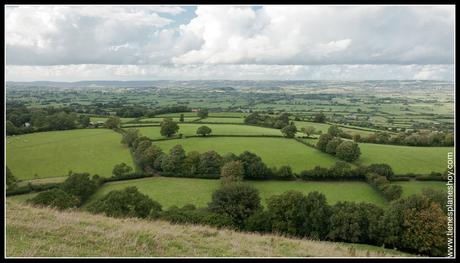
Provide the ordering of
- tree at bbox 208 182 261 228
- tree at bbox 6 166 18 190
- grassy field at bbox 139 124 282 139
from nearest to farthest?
tree at bbox 208 182 261 228
tree at bbox 6 166 18 190
grassy field at bbox 139 124 282 139

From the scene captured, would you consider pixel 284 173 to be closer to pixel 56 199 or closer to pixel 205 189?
pixel 205 189

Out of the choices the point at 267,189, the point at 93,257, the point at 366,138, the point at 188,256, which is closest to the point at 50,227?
the point at 93,257

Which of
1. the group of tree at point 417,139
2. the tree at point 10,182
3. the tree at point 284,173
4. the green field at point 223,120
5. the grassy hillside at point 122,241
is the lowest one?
the tree at point 284,173

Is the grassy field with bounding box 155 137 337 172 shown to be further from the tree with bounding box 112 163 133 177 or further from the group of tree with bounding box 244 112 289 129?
the group of tree with bounding box 244 112 289 129

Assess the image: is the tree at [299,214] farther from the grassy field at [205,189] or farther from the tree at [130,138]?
the tree at [130,138]

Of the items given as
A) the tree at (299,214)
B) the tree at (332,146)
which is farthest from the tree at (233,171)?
the tree at (332,146)

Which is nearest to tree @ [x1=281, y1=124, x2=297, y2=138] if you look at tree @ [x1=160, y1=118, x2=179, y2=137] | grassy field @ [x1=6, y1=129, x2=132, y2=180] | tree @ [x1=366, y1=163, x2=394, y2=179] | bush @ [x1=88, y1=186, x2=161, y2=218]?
tree @ [x1=160, y1=118, x2=179, y2=137]

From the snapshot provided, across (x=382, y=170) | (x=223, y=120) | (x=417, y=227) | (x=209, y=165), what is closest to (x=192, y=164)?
(x=209, y=165)
